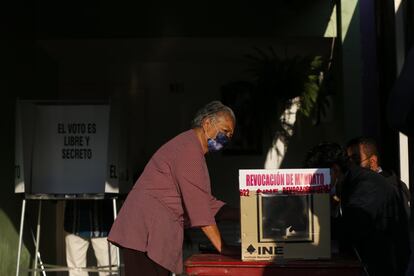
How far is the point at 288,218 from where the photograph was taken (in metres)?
3.35

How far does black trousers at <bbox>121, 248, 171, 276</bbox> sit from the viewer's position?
3527 mm

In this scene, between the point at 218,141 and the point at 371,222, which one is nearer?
the point at 218,141

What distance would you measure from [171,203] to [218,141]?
38 centimetres

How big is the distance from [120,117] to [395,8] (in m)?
2.36

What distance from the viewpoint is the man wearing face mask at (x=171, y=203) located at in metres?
3.44

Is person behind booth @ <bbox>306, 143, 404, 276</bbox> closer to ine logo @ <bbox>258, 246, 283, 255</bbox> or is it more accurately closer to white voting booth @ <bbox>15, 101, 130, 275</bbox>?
ine logo @ <bbox>258, 246, 283, 255</bbox>

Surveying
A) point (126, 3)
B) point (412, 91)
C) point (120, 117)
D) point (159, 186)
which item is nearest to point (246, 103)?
point (126, 3)

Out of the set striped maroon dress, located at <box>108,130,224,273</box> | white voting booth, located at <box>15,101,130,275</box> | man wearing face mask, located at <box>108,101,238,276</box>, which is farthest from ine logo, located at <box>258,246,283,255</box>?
white voting booth, located at <box>15,101,130,275</box>

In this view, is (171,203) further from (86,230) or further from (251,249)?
(86,230)

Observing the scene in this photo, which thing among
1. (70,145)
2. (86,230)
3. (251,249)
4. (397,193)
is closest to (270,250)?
(251,249)

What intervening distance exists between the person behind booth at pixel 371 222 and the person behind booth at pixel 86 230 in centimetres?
267

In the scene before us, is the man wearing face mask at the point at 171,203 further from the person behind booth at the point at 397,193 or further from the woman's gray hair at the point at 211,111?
the person behind booth at the point at 397,193

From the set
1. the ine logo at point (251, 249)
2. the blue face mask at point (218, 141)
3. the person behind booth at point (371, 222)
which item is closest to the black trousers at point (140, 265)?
the ine logo at point (251, 249)

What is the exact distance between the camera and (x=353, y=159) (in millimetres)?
4285
